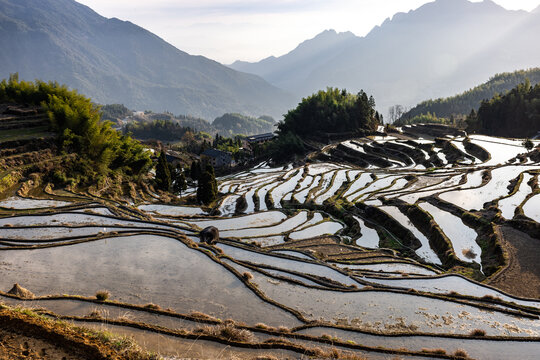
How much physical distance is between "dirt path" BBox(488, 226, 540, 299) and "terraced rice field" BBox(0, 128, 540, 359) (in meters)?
1.14

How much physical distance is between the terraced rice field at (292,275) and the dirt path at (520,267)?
1.14m

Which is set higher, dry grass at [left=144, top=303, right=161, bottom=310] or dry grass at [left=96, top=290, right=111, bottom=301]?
dry grass at [left=96, top=290, right=111, bottom=301]

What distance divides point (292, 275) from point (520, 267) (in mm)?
12265

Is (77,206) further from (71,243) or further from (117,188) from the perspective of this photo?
(117,188)

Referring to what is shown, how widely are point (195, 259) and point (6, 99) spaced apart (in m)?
35.2

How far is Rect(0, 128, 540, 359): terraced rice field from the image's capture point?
9.34 meters

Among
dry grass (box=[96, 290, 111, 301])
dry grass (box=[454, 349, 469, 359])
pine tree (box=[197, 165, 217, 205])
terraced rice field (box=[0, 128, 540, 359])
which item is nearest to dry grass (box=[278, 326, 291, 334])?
terraced rice field (box=[0, 128, 540, 359])

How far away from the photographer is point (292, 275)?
1386cm

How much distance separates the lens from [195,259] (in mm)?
13914

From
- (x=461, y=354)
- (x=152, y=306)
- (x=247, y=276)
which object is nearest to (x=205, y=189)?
(x=247, y=276)

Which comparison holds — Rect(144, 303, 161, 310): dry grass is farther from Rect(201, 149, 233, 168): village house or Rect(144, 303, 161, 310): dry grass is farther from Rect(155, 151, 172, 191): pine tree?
Rect(201, 149, 233, 168): village house

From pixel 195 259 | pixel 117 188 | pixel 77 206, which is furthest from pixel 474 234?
pixel 117 188

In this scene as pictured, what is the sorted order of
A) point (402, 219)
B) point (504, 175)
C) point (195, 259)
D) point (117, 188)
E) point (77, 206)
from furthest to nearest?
point (504, 175) < point (117, 188) < point (402, 219) < point (77, 206) < point (195, 259)

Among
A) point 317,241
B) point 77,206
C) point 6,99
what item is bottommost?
point 317,241
